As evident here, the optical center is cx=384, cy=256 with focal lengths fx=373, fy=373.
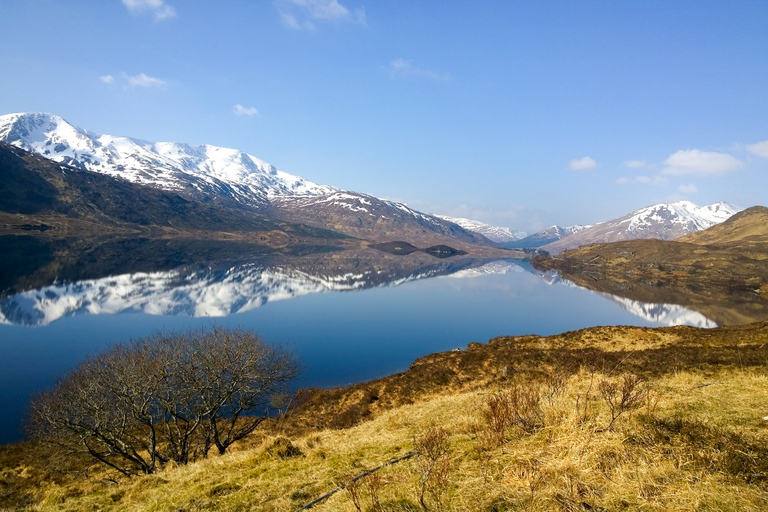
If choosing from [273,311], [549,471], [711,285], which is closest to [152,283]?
[273,311]

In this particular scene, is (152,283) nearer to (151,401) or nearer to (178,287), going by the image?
(178,287)

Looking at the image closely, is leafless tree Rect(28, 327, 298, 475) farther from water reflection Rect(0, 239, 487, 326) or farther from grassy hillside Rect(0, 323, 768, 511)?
water reflection Rect(0, 239, 487, 326)

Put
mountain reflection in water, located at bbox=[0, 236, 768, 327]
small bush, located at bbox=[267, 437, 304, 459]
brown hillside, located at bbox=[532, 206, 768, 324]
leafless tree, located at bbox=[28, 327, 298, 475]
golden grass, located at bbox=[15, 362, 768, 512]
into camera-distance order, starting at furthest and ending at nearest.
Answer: brown hillside, located at bbox=[532, 206, 768, 324] < mountain reflection in water, located at bbox=[0, 236, 768, 327] < leafless tree, located at bbox=[28, 327, 298, 475] < small bush, located at bbox=[267, 437, 304, 459] < golden grass, located at bbox=[15, 362, 768, 512]

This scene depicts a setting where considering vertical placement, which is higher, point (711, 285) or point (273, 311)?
point (273, 311)

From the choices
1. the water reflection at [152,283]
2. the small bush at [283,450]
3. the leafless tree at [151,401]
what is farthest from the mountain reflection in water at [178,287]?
the small bush at [283,450]

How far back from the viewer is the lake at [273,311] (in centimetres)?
4886

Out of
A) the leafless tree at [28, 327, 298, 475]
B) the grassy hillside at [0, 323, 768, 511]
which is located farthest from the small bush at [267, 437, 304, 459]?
the leafless tree at [28, 327, 298, 475]

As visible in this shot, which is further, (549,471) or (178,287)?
(178,287)

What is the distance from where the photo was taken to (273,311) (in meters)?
81.2

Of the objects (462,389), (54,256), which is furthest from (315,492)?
(54,256)

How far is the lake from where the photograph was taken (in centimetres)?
4886

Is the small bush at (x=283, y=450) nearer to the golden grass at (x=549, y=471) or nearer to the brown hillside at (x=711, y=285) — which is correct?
the golden grass at (x=549, y=471)

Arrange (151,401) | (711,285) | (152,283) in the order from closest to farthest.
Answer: (151,401)
(152,283)
(711,285)

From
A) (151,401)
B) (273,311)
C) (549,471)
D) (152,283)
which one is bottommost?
(273,311)
